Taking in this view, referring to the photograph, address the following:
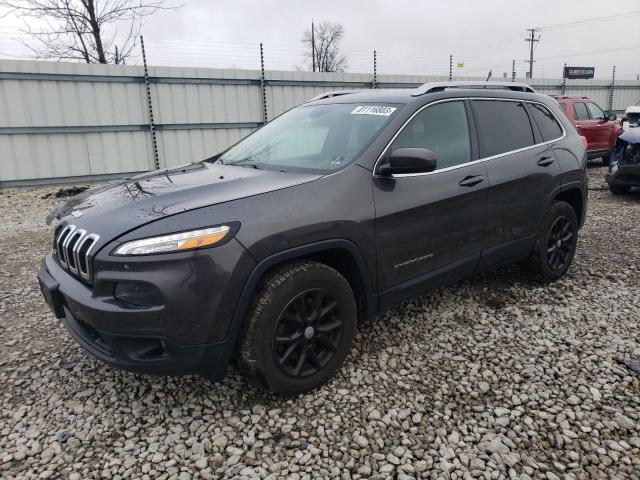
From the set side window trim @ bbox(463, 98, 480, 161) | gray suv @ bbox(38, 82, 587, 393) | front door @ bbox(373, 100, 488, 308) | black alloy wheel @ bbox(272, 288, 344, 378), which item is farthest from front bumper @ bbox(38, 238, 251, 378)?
side window trim @ bbox(463, 98, 480, 161)

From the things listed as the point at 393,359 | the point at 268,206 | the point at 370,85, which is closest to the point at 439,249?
the point at 393,359

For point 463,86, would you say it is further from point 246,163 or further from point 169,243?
point 169,243

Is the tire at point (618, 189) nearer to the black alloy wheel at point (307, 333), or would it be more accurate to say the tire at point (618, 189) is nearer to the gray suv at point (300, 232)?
the gray suv at point (300, 232)

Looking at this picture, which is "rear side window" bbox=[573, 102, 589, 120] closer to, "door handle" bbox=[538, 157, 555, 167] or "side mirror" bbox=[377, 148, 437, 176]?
"door handle" bbox=[538, 157, 555, 167]

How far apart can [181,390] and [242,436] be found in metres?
0.58

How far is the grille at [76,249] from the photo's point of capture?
7.76 feet

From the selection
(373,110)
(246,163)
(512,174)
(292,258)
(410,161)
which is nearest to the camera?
(292,258)

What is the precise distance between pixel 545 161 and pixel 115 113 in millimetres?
9334

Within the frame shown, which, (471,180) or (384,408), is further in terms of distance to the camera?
(471,180)

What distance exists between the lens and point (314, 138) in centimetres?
341

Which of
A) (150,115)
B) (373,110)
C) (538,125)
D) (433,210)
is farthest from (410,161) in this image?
Result: (150,115)

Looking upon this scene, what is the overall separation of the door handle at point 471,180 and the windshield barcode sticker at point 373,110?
710 millimetres

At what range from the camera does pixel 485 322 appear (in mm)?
3625

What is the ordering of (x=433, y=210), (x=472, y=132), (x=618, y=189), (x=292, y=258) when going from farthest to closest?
(x=618, y=189)
(x=472, y=132)
(x=433, y=210)
(x=292, y=258)
